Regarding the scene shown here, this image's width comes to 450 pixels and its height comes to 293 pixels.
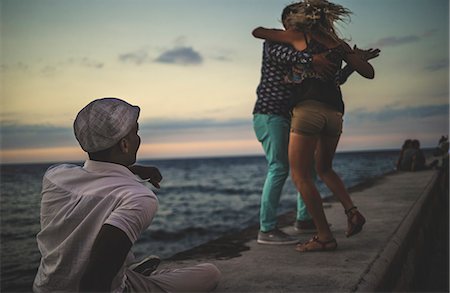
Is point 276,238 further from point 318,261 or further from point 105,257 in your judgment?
point 105,257

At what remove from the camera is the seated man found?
2.01 m

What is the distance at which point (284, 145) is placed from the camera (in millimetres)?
4406

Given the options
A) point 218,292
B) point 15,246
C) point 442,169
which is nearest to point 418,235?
point 218,292

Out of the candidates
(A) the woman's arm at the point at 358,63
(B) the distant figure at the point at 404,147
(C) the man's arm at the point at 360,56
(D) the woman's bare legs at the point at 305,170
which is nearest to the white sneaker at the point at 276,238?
(D) the woman's bare legs at the point at 305,170

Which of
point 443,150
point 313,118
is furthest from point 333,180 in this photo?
point 443,150

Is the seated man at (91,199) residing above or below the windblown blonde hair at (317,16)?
below

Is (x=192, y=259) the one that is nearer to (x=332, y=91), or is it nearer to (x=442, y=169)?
(x=332, y=91)

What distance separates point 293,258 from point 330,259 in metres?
0.30

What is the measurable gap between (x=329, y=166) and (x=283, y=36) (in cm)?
122

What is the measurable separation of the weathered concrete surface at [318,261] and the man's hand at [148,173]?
0.97 metres

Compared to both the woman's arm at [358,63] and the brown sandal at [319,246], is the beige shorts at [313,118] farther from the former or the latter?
the brown sandal at [319,246]

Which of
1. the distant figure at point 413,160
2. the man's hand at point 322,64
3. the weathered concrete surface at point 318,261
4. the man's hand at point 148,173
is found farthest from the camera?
the distant figure at point 413,160

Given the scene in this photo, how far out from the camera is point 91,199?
2.09 m

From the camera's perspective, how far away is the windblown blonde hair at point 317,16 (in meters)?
3.83
